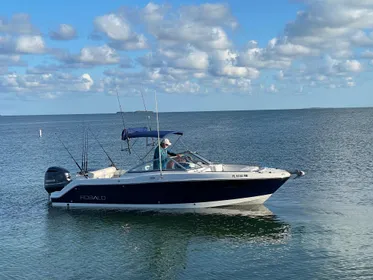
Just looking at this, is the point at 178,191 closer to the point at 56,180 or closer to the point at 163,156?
the point at 163,156

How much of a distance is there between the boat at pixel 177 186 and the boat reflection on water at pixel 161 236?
0.41m

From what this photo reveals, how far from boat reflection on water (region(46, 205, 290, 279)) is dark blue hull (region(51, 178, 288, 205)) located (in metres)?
0.50

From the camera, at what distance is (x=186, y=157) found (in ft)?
63.5

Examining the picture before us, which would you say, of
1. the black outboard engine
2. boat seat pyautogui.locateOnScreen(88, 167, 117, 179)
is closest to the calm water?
the black outboard engine

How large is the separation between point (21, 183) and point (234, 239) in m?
16.6

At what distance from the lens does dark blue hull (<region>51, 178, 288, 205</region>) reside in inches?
714

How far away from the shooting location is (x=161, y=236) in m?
15.7

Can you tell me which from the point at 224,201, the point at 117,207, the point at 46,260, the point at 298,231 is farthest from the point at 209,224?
the point at 46,260

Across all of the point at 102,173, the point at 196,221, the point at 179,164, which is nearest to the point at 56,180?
the point at 102,173

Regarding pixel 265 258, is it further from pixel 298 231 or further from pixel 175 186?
pixel 175 186

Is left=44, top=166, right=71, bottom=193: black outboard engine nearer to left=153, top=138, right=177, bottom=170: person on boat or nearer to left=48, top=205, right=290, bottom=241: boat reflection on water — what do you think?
left=48, top=205, right=290, bottom=241: boat reflection on water

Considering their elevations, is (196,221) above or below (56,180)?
below

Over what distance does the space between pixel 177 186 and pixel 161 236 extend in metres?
2.97

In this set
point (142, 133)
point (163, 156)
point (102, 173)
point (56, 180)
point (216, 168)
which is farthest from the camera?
point (56, 180)
